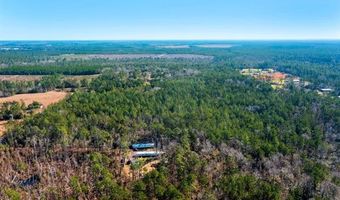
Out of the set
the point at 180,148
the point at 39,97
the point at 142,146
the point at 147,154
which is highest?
the point at 180,148

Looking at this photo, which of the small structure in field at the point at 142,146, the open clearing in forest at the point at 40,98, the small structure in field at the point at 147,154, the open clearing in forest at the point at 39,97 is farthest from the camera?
the open clearing in forest at the point at 39,97

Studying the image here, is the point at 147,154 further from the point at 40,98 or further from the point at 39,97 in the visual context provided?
the point at 39,97

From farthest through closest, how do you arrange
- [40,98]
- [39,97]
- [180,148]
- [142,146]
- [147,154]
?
[39,97] < [40,98] < [142,146] < [147,154] < [180,148]

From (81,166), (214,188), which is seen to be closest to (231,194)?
(214,188)

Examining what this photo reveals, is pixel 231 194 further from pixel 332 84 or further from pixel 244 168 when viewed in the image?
pixel 332 84

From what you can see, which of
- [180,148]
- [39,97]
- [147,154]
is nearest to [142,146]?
[147,154]

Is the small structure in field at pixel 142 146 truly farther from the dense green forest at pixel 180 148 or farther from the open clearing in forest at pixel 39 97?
the open clearing in forest at pixel 39 97

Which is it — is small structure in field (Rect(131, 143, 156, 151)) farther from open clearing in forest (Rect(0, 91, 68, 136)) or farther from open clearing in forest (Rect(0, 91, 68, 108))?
open clearing in forest (Rect(0, 91, 68, 108))

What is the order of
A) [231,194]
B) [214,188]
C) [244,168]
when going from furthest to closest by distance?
[244,168]
[214,188]
[231,194]

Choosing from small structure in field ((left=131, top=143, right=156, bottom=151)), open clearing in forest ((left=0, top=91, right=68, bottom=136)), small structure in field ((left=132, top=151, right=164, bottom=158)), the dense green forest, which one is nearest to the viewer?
the dense green forest

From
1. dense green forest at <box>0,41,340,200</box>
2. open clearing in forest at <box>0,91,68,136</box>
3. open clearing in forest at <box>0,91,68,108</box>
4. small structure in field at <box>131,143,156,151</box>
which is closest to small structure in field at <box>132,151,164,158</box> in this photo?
dense green forest at <box>0,41,340,200</box>

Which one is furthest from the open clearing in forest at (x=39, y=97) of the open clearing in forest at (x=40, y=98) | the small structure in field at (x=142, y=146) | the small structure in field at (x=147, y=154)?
the small structure in field at (x=147, y=154)
